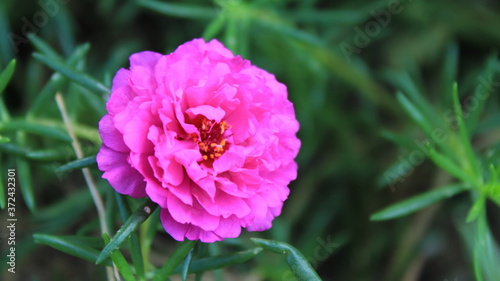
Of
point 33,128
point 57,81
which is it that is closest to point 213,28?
point 57,81

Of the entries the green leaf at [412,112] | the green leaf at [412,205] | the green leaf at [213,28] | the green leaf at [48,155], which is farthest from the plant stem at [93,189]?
the green leaf at [412,112]

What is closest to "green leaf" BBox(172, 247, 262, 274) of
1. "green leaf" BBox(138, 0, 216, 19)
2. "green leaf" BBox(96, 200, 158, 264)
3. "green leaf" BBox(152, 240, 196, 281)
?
"green leaf" BBox(152, 240, 196, 281)

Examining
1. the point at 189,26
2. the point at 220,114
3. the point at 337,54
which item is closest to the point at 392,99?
the point at 337,54

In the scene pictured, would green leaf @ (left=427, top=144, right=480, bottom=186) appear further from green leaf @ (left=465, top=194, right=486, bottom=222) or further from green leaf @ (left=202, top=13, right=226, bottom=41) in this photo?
green leaf @ (left=202, top=13, right=226, bottom=41)

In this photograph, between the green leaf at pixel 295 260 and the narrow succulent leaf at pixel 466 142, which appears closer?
the green leaf at pixel 295 260

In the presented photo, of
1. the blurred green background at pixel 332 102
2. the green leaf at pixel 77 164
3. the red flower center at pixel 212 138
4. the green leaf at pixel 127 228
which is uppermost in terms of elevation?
the red flower center at pixel 212 138

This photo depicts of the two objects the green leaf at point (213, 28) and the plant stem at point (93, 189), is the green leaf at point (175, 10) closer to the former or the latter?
the green leaf at point (213, 28)
